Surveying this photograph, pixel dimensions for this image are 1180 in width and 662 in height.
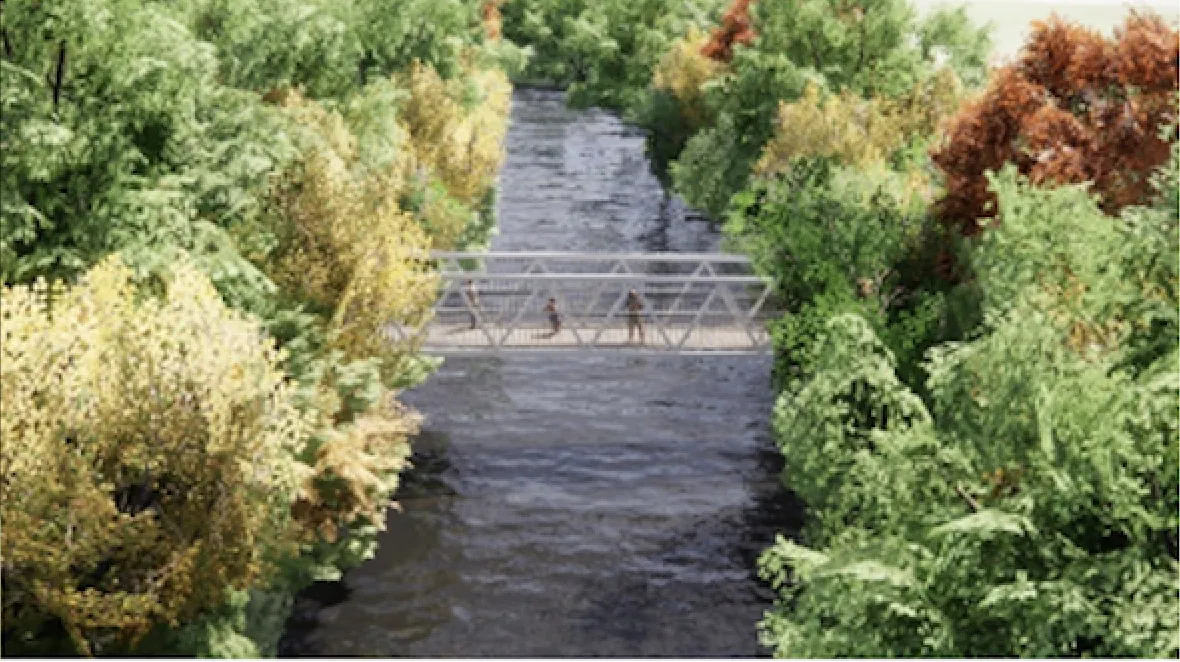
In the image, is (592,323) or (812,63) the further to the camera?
(812,63)

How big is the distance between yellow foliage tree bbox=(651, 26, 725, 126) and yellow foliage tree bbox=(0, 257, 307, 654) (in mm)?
49971

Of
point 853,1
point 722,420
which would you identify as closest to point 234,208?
point 722,420

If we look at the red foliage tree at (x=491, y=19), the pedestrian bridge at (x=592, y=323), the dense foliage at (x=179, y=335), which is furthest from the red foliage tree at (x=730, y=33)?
the red foliage tree at (x=491, y=19)

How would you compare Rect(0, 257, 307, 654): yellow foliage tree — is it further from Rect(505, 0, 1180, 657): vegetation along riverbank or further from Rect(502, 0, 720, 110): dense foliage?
Rect(502, 0, 720, 110): dense foliage

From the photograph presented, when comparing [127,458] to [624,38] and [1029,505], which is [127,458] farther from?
[624,38]

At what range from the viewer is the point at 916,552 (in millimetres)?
→ 17562

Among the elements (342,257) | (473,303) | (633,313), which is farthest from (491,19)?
(342,257)

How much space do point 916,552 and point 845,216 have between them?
16.4 m

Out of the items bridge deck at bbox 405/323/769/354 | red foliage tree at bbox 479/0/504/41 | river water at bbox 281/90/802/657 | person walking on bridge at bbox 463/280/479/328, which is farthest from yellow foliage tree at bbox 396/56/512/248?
red foliage tree at bbox 479/0/504/41

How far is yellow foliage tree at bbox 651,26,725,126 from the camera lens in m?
67.6

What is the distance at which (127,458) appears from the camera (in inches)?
718

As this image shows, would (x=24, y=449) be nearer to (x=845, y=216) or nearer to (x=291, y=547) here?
(x=291, y=547)

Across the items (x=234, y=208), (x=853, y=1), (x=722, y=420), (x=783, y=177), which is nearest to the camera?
(x=234, y=208)

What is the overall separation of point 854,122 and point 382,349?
25.5m
